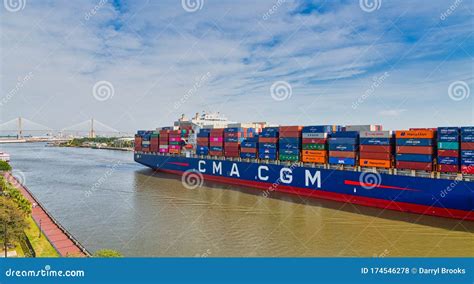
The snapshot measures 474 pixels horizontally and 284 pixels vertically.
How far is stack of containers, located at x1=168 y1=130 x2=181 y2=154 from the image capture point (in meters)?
37.6

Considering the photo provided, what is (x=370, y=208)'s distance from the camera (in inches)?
802

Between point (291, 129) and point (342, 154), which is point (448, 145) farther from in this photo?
point (291, 129)

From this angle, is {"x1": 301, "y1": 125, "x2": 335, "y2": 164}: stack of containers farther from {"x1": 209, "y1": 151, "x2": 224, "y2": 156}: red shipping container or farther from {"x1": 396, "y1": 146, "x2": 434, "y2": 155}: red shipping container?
{"x1": 209, "y1": 151, "x2": 224, "y2": 156}: red shipping container

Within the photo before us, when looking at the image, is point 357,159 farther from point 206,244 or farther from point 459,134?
point 206,244

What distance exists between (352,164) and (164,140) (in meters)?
25.1

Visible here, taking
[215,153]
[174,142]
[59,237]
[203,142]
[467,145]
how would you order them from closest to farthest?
[59,237] < [467,145] < [215,153] < [203,142] < [174,142]

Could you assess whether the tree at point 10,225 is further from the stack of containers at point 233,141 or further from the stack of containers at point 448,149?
the stack of containers at point 448,149

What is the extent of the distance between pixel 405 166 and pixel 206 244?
43.8 ft

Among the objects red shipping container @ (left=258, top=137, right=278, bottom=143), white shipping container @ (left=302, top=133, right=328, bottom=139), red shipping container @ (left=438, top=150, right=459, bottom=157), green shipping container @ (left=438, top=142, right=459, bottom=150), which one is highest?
white shipping container @ (left=302, top=133, right=328, bottom=139)

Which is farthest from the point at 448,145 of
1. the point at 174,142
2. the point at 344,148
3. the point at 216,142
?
the point at 174,142

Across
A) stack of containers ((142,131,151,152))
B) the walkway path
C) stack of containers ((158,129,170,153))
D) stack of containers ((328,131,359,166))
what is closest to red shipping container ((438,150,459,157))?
stack of containers ((328,131,359,166))

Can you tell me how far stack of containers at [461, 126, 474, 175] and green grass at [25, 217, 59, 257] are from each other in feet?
67.0

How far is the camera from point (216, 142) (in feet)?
107

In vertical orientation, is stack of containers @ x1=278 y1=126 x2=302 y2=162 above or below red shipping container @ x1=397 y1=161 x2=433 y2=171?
above
